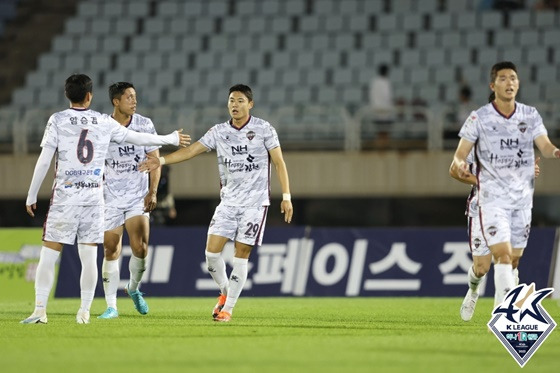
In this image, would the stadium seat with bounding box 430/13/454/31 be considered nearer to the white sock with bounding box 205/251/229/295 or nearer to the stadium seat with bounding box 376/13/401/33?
the stadium seat with bounding box 376/13/401/33

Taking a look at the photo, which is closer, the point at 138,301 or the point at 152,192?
the point at 152,192

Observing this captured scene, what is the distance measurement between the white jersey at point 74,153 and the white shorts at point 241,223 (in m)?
1.52

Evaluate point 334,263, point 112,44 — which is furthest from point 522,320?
point 112,44

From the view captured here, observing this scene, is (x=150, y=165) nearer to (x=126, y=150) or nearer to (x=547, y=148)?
(x=126, y=150)

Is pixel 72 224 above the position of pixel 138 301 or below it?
above

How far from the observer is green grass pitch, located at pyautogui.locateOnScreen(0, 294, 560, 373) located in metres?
8.48

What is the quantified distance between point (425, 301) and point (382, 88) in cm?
711

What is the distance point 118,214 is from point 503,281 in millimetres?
4807

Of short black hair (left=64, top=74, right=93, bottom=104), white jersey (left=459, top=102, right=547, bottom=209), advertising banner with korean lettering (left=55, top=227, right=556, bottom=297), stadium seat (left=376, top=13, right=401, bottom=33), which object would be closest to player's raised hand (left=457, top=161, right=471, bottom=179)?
white jersey (left=459, top=102, right=547, bottom=209)

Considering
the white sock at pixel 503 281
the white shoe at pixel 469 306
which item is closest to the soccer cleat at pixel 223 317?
the white shoe at pixel 469 306

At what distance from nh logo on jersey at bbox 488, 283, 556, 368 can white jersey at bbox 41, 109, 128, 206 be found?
429cm

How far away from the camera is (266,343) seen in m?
10.1

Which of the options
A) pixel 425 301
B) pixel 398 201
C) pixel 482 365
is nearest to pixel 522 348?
pixel 482 365

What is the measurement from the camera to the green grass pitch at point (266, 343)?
8.48 m
